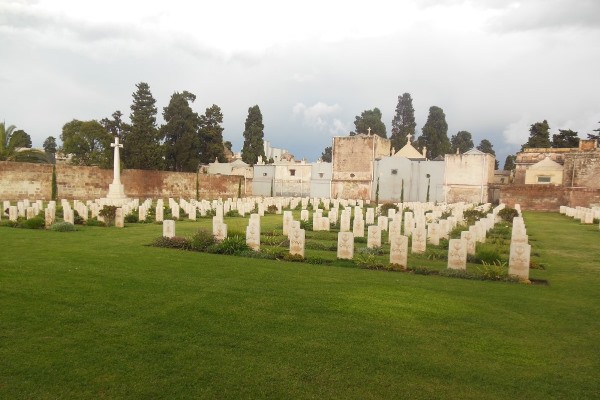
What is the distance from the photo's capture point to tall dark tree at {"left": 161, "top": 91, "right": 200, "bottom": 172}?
44.2 metres

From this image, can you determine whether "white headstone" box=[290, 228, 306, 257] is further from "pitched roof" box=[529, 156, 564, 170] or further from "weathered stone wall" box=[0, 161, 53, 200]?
"pitched roof" box=[529, 156, 564, 170]

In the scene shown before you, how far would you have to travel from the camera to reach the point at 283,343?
4395 mm

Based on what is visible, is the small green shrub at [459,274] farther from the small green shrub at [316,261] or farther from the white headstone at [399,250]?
the small green shrub at [316,261]

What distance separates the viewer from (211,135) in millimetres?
47062

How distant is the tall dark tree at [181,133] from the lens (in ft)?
145

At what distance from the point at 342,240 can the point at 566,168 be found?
3041 centimetres

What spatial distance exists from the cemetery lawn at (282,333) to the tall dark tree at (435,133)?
55591 mm

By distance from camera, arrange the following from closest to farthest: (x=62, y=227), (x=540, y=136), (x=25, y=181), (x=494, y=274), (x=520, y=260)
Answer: (x=520, y=260), (x=494, y=274), (x=62, y=227), (x=25, y=181), (x=540, y=136)

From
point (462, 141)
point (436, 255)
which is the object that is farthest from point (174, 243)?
point (462, 141)

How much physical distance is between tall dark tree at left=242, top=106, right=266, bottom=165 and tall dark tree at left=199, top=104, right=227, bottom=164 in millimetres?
4357

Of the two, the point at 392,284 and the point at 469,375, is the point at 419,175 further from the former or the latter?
the point at 469,375

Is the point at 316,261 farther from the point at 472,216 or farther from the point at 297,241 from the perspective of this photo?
the point at 472,216

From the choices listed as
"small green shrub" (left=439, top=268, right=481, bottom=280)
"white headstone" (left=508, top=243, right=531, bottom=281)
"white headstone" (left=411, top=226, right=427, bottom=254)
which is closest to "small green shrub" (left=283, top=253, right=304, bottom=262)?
"small green shrub" (left=439, top=268, right=481, bottom=280)

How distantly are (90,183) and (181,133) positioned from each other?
1771cm
